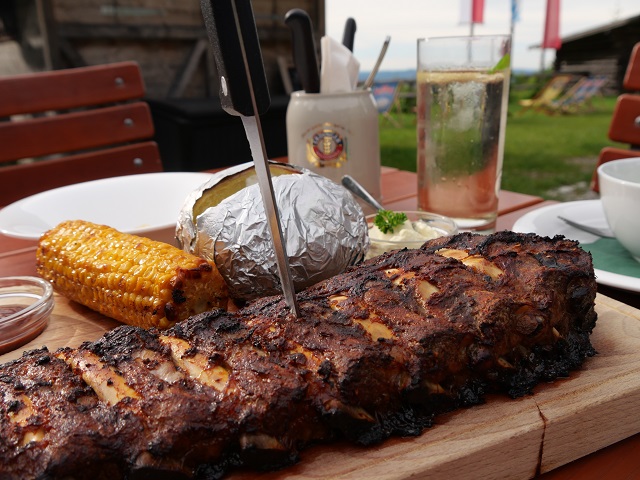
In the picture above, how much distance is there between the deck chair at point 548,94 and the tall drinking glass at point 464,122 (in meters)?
16.2

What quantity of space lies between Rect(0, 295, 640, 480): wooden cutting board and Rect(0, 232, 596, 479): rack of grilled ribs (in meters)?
0.03

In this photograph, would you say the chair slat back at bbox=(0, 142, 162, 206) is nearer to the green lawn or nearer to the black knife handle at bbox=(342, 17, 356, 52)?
the black knife handle at bbox=(342, 17, 356, 52)

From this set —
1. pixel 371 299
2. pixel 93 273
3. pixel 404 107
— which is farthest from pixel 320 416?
pixel 404 107

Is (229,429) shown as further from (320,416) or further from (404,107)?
(404,107)

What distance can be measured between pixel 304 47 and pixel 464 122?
605 millimetres

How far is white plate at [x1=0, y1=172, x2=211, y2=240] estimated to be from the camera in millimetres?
1903

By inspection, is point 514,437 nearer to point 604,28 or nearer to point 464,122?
point 464,122

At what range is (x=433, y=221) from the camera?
5.87ft

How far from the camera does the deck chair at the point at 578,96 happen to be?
1617 cm

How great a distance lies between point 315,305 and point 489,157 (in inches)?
44.5

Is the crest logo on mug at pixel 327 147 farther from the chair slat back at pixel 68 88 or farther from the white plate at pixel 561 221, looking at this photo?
the chair slat back at pixel 68 88

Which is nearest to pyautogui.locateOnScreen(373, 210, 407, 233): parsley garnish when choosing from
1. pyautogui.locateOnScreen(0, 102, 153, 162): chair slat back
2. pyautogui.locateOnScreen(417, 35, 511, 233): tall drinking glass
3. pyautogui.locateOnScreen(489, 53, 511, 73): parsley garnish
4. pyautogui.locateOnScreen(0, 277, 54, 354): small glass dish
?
pyautogui.locateOnScreen(417, 35, 511, 233): tall drinking glass

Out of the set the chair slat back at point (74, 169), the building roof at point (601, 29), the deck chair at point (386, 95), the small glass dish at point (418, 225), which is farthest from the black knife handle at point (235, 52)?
the building roof at point (601, 29)

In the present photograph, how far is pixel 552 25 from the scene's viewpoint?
10.1m
